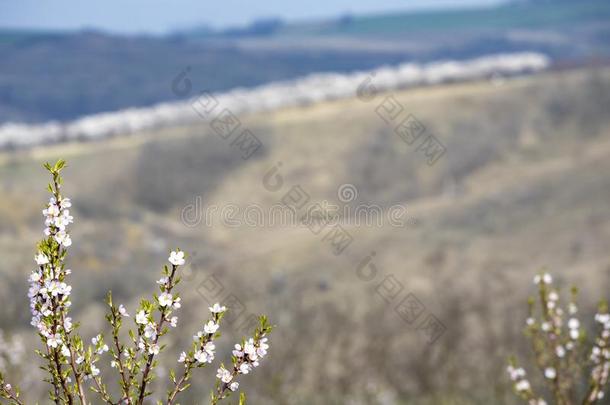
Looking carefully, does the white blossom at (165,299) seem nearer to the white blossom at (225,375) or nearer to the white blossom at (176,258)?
the white blossom at (176,258)

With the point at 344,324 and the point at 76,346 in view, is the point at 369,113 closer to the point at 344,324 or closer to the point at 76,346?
the point at 344,324

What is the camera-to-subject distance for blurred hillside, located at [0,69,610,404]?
5659 centimetres

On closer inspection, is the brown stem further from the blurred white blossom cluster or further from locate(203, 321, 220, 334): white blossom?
the blurred white blossom cluster

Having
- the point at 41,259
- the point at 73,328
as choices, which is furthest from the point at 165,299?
the point at 41,259

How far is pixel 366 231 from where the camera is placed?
10212 cm

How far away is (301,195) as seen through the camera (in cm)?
15138

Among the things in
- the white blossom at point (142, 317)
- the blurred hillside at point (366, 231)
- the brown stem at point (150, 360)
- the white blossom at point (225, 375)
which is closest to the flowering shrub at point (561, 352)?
the white blossom at point (225, 375)

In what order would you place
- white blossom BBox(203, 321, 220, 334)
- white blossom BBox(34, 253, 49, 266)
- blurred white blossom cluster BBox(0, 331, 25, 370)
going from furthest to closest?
blurred white blossom cluster BBox(0, 331, 25, 370), white blossom BBox(203, 321, 220, 334), white blossom BBox(34, 253, 49, 266)

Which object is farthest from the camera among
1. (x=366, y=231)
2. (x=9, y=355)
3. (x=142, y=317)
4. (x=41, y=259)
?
(x=366, y=231)

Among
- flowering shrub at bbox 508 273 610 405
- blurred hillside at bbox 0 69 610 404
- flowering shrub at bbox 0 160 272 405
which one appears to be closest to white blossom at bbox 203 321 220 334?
flowering shrub at bbox 0 160 272 405

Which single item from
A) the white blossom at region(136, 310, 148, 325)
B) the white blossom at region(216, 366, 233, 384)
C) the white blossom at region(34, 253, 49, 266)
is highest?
the white blossom at region(34, 253, 49, 266)

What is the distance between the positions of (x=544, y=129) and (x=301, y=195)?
59764 mm

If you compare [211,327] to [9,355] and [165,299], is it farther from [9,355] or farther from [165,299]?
[9,355]

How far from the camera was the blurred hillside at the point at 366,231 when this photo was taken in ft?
186
